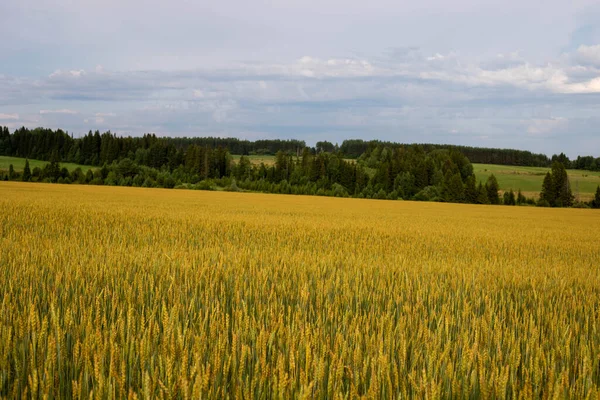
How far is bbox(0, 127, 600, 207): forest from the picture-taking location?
93875 mm

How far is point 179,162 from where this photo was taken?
117 m

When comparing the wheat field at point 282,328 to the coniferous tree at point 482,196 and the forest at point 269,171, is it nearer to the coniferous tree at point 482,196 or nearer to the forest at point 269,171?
the forest at point 269,171

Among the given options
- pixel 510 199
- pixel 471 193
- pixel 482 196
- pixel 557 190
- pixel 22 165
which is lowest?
pixel 510 199

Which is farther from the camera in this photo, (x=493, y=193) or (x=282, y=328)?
(x=493, y=193)

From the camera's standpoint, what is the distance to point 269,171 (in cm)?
11062

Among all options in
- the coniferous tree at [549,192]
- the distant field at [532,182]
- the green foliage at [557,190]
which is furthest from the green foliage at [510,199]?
the distant field at [532,182]

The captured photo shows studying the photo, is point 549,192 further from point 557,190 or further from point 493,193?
point 493,193

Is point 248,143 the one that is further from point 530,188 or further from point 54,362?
point 54,362

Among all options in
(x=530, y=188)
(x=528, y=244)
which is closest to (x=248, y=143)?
(x=530, y=188)

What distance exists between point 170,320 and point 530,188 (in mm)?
121041

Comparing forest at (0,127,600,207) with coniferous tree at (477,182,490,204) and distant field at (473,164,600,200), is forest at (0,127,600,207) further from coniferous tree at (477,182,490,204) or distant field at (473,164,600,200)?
distant field at (473,164,600,200)

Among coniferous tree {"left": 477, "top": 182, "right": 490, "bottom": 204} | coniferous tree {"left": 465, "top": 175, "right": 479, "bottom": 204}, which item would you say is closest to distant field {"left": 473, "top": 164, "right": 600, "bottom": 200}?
coniferous tree {"left": 477, "top": 182, "right": 490, "bottom": 204}

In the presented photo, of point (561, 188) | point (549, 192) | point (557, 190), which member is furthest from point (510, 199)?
point (561, 188)

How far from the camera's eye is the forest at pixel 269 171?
93.9 meters
